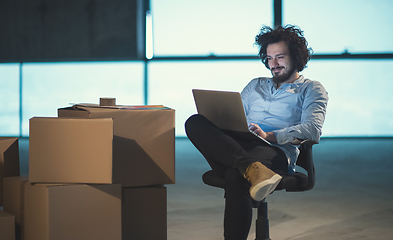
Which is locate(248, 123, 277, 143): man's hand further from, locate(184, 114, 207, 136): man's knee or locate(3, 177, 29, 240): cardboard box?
locate(3, 177, 29, 240): cardboard box

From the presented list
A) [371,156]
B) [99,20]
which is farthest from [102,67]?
[371,156]

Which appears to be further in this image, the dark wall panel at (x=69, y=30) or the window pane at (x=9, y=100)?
the window pane at (x=9, y=100)

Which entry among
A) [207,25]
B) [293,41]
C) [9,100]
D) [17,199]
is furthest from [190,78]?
[17,199]

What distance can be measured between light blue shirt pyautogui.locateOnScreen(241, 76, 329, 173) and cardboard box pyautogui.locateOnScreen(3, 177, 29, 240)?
3.26ft

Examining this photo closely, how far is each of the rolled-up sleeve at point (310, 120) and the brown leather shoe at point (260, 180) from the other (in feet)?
0.76

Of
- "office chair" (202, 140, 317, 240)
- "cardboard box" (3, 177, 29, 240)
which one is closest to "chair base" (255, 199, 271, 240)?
"office chair" (202, 140, 317, 240)

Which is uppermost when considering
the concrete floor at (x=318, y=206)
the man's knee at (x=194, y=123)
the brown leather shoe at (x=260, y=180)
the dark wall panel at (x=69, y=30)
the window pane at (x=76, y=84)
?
the dark wall panel at (x=69, y=30)

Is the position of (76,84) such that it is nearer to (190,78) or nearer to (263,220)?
(190,78)

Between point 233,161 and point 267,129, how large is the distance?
1.21ft

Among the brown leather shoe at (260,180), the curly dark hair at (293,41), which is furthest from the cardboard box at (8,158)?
the curly dark hair at (293,41)

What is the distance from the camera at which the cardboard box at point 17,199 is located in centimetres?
154

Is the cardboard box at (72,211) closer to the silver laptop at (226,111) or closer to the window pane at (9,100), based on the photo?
the silver laptop at (226,111)

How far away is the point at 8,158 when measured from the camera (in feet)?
5.68

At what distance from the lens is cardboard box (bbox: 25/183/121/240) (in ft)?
4.57
